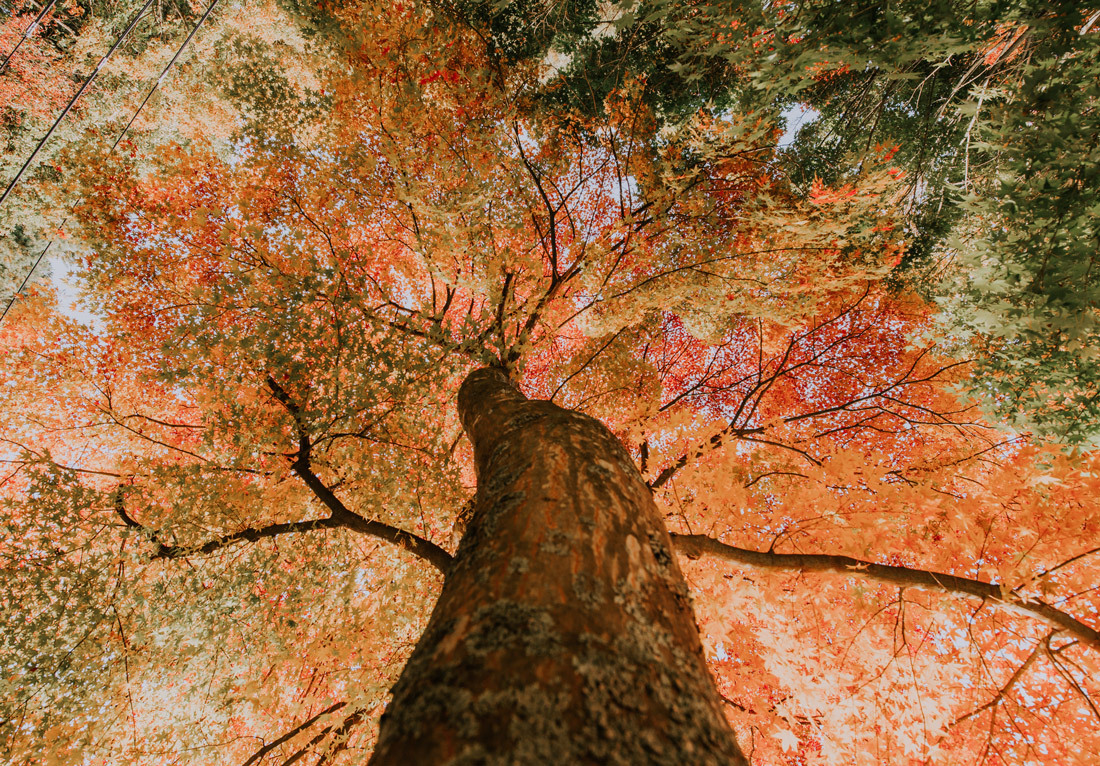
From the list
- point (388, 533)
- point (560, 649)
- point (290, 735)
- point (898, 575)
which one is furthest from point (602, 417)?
point (560, 649)

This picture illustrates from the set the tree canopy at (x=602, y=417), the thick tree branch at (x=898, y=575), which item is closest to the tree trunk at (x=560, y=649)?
the thick tree branch at (x=898, y=575)

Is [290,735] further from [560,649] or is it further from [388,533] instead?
[560,649]

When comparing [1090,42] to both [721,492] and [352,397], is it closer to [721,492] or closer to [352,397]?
[721,492]

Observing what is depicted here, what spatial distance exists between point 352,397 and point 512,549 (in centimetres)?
332

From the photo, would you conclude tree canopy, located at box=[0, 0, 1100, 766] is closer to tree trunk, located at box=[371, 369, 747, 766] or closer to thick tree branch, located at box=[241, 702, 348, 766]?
thick tree branch, located at box=[241, 702, 348, 766]

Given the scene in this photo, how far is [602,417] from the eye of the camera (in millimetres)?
6836

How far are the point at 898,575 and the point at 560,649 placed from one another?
3.51m

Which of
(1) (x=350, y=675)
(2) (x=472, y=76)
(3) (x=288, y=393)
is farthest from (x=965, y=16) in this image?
(1) (x=350, y=675)

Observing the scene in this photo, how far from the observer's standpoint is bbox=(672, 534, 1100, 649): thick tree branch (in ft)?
8.90

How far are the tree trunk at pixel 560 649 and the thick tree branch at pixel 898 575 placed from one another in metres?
2.45

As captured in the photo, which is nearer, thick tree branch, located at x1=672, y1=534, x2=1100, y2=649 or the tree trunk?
the tree trunk

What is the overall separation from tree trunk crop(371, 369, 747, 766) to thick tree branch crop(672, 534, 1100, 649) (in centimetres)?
245

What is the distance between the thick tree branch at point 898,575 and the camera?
2713 millimetres

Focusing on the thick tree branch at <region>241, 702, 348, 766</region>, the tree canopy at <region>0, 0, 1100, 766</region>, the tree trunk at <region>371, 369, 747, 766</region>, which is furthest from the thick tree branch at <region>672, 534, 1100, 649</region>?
the thick tree branch at <region>241, 702, 348, 766</region>
